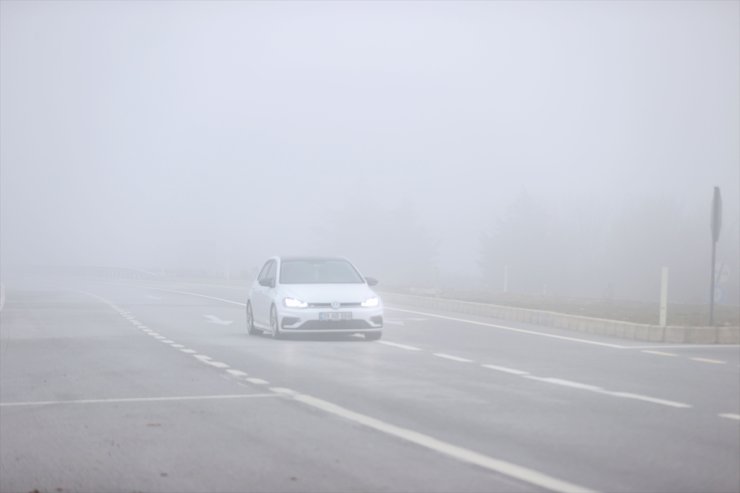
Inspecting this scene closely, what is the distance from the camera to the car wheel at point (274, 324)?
2078cm

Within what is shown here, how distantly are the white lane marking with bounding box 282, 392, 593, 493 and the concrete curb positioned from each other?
12.2m

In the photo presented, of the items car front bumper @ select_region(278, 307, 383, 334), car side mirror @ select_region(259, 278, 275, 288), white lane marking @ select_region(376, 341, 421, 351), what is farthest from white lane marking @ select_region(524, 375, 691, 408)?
car side mirror @ select_region(259, 278, 275, 288)

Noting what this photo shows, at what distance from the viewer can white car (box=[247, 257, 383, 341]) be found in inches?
804

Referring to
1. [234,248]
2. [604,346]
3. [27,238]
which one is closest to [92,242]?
[27,238]

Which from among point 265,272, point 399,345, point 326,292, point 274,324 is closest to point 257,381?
point 399,345

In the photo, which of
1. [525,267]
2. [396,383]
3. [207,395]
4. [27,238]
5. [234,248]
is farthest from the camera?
[27,238]

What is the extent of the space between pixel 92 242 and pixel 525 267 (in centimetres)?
11714

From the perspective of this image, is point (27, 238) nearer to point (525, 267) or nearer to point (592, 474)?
point (525, 267)

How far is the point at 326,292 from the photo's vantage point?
2075 cm

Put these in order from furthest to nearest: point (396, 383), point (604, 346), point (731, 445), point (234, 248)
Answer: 1. point (234, 248)
2. point (604, 346)
3. point (396, 383)
4. point (731, 445)

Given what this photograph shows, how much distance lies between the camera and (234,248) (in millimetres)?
149375

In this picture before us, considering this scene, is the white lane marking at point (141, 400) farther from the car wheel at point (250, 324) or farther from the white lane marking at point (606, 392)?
the car wheel at point (250, 324)

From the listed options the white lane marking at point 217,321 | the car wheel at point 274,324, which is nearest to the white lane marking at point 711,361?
the car wheel at point 274,324

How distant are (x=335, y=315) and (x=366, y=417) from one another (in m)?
10.4
